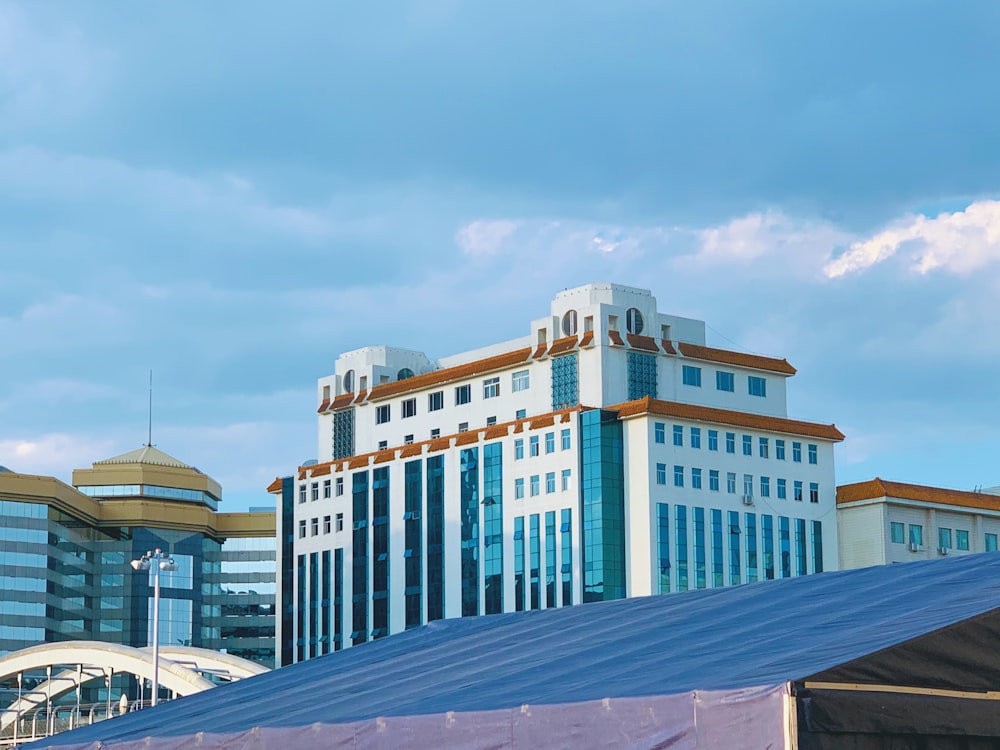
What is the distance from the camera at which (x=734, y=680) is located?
14.7 m

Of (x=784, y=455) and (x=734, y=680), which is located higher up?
(x=784, y=455)

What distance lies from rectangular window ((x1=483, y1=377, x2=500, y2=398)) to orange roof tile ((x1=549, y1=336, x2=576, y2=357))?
4.87m

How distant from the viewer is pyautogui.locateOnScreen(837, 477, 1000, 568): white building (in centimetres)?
10712

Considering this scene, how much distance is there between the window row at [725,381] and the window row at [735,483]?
7.42 m

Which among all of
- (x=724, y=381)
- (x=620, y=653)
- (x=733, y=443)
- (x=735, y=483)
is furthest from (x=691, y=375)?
(x=620, y=653)

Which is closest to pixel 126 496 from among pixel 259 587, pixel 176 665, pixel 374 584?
pixel 259 587

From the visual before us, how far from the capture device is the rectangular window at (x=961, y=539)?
111 metres

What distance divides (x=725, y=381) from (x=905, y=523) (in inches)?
569

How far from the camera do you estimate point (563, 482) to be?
103 m

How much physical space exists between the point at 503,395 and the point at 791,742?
319ft

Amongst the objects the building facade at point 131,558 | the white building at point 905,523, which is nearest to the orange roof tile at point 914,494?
the white building at point 905,523

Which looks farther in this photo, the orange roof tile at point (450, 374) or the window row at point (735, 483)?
the orange roof tile at point (450, 374)

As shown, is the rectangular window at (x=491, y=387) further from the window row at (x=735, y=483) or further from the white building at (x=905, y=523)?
the white building at (x=905, y=523)

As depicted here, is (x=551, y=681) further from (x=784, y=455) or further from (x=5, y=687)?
(x=5, y=687)
